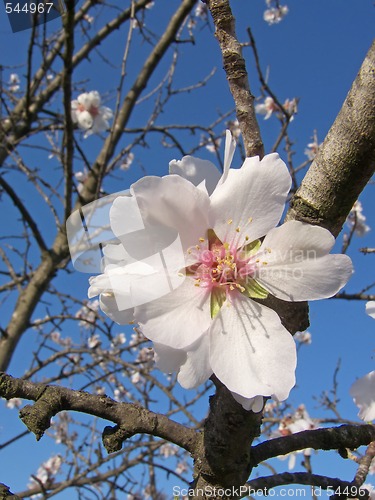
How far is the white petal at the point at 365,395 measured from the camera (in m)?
1.16

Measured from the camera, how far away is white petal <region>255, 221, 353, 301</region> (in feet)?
2.60

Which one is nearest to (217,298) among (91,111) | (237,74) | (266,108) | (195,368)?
(195,368)

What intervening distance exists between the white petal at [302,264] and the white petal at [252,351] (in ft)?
0.20

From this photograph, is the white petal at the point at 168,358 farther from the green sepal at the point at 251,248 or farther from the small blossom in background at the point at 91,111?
the small blossom in background at the point at 91,111

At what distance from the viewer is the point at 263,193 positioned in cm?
84

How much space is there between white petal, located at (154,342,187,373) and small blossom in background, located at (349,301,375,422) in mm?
602

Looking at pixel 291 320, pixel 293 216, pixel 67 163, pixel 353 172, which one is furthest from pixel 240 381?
pixel 67 163

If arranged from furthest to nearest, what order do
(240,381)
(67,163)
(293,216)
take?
(67,163) → (293,216) → (240,381)

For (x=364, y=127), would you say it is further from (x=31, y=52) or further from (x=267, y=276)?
(x=31, y=52)

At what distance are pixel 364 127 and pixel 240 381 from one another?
1.69 feet

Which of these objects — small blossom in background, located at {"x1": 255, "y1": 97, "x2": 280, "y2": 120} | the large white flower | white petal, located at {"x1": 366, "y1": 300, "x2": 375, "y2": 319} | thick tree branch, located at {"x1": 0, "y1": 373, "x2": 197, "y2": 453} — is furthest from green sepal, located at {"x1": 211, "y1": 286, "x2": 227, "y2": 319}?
small blossom in background, located at {"x1": 255, "y1": 97, "x2": 280, "y2": 120}

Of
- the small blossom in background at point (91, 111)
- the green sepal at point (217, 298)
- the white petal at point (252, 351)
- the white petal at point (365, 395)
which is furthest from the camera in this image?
the small blossom in background at point (91, 111)

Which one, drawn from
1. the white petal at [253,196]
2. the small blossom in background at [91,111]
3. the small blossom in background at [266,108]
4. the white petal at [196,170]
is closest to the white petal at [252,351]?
the white petal at [253,196]

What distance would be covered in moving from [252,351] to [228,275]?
0.56 ft
